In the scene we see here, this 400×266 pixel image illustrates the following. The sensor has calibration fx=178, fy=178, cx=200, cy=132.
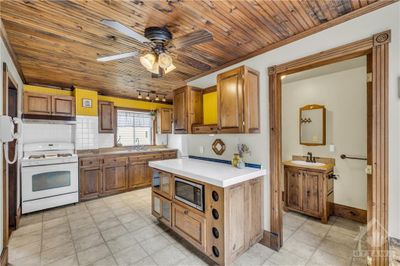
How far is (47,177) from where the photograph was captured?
339 centimetres

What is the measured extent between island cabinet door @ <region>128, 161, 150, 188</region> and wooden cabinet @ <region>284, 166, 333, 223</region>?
3.44 m

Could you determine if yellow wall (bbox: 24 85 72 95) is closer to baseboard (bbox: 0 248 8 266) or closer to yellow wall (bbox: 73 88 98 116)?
yellow wall (bbox: 73 88 98 116)

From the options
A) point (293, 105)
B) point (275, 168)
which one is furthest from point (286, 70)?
point (293, 105)

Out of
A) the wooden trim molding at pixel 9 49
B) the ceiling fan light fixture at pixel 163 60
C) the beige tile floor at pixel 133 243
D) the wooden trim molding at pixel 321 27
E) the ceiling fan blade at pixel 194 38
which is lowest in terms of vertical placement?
the beige tile floor at pixel 133 243

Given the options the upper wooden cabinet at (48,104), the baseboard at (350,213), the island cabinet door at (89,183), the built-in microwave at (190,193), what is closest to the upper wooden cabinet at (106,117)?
the upper wooden cabinet at (48,104)

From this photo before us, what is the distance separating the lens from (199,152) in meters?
3.33

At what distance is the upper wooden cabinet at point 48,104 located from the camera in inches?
137

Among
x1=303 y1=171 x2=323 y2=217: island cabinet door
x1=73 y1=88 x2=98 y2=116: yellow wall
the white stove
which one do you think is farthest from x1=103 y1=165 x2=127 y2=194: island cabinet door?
x1=303 y1=171 x2=323 y2=217: island cabinet door

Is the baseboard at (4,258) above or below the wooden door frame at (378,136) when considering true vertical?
below

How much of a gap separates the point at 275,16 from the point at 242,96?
0.84 metres

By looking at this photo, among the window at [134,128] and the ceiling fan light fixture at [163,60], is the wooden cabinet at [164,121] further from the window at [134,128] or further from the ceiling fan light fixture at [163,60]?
the ceiling fan light fixture at [163,60]

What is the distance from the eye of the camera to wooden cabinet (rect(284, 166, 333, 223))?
2.82 m

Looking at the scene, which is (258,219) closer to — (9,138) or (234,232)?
(234,232)

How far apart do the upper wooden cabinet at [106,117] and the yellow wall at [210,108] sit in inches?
114
